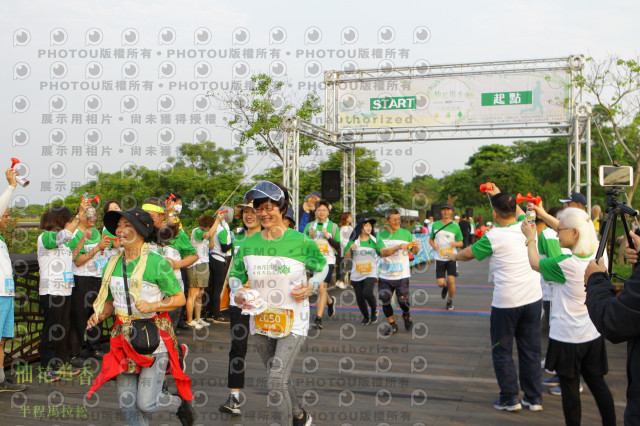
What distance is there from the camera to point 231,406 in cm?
573

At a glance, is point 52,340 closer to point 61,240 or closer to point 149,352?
point 61,240

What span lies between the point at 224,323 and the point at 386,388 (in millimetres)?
5219

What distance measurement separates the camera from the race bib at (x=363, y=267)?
10.6 meters

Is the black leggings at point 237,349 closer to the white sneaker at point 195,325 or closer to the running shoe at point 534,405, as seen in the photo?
the running shoe at point 534,405

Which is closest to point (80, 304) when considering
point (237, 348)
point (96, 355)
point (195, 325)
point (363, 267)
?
point (96, 355)

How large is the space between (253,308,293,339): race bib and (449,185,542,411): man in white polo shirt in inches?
81.8

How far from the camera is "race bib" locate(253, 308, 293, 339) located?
4.56 metres

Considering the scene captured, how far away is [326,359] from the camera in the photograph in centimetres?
805

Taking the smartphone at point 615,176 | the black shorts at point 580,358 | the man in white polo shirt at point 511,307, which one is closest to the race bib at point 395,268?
the man in white polo shirt at point 511,307

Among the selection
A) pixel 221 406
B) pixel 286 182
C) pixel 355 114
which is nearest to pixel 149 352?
pixel 221 406

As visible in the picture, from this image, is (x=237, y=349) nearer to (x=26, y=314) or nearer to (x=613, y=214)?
(x=26, y=314)

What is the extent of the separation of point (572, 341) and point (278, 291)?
2.35 metres

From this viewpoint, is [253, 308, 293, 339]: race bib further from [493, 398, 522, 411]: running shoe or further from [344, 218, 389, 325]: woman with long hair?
[344, 218, 389, 325]: woman with long hair

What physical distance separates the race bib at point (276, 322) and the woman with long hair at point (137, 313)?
69cm
